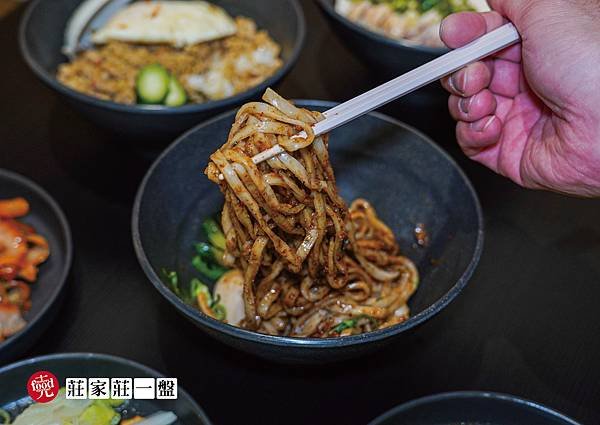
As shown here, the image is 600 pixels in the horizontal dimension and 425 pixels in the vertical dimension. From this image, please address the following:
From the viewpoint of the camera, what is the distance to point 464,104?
1693 mm

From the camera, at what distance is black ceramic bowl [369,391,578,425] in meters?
1.36

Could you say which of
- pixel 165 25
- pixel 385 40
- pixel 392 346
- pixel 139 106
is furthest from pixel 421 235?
pixel 165 25

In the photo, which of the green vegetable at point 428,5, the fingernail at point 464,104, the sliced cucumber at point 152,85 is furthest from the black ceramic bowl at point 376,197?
the green vegetable at point 428,5

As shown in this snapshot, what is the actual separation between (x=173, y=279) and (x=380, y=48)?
1040 millimetres

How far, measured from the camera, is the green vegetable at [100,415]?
1.43 meters

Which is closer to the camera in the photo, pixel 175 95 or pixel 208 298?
pixel 208 298

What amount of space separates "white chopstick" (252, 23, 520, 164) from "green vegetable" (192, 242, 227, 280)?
50cm

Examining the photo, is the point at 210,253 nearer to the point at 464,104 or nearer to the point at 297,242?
the point at 297,242

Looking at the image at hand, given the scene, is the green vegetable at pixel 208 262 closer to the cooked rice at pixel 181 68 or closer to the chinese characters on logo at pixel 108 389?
the chinese characters on logo at pixel 108 389

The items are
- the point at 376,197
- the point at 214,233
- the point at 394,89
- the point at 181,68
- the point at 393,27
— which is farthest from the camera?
the point at 393,27

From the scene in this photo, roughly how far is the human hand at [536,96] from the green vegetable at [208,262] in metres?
0.74

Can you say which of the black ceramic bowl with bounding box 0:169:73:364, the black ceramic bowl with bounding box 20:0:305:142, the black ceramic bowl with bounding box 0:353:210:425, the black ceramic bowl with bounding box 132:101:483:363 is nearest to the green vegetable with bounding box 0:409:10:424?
the black ceramic bowl with bounding box 0:353:210:425

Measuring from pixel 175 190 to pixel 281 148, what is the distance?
0.48 meters

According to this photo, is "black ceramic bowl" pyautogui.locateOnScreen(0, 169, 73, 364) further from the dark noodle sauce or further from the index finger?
the index finger
